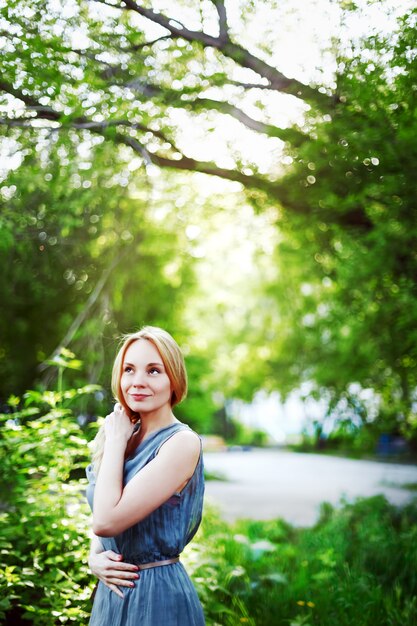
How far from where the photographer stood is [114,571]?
2000 mm

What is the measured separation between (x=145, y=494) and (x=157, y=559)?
0.29 m

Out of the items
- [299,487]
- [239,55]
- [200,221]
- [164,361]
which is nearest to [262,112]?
[239,55]

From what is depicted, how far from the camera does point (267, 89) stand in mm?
5172

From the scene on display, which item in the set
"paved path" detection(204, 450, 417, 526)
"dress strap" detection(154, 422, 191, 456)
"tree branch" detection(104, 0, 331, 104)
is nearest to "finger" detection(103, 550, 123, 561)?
"dress strap" detection(154, 422, 191, 456)

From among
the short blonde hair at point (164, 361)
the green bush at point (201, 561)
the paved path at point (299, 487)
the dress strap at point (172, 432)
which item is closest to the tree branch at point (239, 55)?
the green bush at point (201, 561)

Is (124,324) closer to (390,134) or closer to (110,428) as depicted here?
(390,134)

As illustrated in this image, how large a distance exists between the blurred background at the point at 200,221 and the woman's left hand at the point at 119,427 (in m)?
1.32

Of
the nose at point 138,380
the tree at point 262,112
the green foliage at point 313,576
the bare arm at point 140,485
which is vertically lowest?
the green foliage at point 313,576

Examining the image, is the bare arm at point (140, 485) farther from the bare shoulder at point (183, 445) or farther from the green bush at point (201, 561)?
the green bush at point (201, 561)

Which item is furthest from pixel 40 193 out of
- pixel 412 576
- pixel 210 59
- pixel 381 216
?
pixel 412 576

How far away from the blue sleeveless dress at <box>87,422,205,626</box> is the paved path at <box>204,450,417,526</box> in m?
5.43

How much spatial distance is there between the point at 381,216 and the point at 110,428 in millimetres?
4107

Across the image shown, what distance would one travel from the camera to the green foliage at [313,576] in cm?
395

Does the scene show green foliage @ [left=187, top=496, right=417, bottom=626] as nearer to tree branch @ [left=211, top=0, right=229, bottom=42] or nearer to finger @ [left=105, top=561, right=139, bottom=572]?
finger @ [left=105, top=561, right=139, bottom=572]
